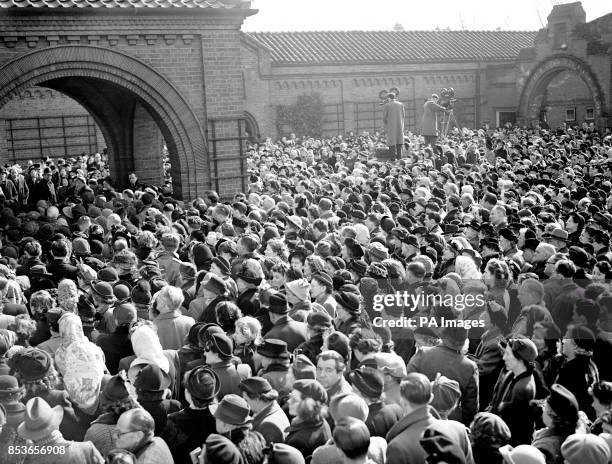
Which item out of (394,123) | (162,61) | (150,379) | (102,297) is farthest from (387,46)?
(150,379)

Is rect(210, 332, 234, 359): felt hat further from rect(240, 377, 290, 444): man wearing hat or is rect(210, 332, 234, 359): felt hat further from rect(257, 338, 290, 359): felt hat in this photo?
rect(240, 377, 290, 444): man wearing hat

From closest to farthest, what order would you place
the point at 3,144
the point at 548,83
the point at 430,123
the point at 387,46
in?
the point at 430,123
the point at 3,144
the point at 548,83
the point at 387,46

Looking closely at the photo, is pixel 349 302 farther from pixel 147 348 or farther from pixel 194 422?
pixel 194 422

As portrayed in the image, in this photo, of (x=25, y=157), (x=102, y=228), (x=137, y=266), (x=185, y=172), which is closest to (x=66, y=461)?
(x=137, y=266)

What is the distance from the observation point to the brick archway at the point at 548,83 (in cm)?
3189

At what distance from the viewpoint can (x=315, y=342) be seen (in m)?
5.96

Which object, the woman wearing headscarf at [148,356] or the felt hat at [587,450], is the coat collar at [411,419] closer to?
the felt hat at [587,450]

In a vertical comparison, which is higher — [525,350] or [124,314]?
[124,314]

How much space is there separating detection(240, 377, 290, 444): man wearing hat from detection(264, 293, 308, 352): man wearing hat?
1453mm

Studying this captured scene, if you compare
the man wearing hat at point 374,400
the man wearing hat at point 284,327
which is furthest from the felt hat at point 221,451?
the man wearing hat at point 284,327

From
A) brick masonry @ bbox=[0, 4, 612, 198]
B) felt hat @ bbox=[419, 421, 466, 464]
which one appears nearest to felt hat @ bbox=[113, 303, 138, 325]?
felt hat @ bbox=[419, 421, 466, 464]

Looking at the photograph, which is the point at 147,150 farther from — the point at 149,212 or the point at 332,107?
the point at 332,107

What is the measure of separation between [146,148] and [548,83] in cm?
2304

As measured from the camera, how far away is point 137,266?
28.2ft
